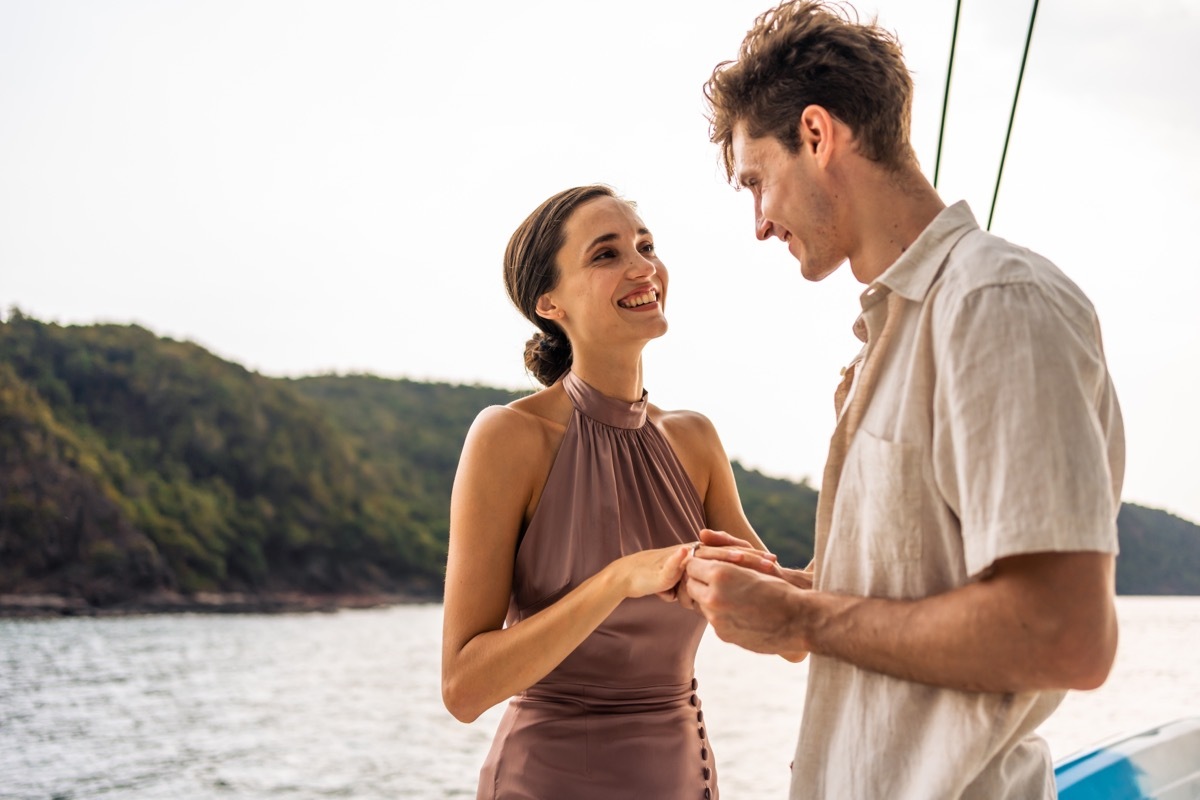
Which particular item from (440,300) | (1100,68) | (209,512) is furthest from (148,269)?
(1100,68)

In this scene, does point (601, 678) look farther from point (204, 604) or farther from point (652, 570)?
point (204, 604)

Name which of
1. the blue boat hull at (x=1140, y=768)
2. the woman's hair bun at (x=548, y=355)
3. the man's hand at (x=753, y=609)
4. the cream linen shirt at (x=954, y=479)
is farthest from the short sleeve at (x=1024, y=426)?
the blue boat hull at (x=1140, y=768)

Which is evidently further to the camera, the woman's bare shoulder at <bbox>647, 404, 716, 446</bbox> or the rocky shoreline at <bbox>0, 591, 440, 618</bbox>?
the rocky shoreline at <bbox>0, 591, 440, 618</bbox>

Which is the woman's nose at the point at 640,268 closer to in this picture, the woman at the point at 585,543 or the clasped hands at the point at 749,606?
the woman at the point at 585,543

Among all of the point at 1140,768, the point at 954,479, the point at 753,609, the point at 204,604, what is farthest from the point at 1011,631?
the point at 204,604

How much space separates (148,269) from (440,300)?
20622 millimetres

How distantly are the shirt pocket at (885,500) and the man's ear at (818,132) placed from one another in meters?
0.37

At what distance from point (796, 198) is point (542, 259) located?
3.41 feet

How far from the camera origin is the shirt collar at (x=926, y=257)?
3.67ft

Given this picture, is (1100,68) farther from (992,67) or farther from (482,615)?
(482,615)

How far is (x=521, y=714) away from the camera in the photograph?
6.45 ft

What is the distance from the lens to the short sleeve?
91 centimetres

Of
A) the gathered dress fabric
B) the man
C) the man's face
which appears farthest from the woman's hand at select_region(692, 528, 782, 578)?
the gathered dress fabric

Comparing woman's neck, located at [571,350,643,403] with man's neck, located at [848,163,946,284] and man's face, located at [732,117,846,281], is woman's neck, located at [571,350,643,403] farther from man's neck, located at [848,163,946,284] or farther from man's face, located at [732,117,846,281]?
man's neck, located at [848,163,946,284]
